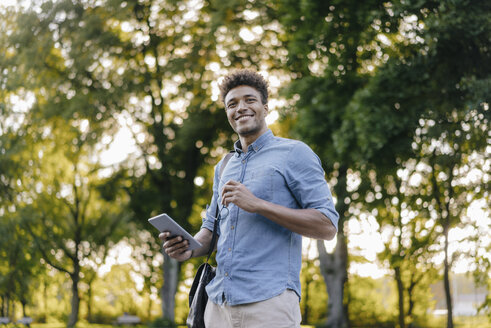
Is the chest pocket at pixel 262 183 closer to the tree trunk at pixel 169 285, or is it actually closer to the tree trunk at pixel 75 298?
the tree trunk at pixel 169 285

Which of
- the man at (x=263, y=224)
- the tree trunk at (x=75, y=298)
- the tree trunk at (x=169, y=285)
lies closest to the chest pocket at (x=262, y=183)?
the man at (x=263, y=224)

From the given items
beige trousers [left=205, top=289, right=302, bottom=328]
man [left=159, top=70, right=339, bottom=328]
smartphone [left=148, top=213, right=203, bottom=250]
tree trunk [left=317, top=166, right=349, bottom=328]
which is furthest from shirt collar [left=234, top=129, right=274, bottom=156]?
tree trunk [left=317, top=166, right=349, bottom=328]

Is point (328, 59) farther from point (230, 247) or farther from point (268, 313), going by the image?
point (268, 313)

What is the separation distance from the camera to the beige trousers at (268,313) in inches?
102

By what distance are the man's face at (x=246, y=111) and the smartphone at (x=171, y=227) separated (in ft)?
1.77

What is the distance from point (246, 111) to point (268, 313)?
961 mm

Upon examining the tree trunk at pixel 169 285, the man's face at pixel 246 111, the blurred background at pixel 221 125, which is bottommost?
the tree trunk at pixel 169 285

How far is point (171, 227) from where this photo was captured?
9.54 ft

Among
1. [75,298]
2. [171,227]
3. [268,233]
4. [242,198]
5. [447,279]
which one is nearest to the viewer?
[242,198]

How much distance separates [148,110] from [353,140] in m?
9.47

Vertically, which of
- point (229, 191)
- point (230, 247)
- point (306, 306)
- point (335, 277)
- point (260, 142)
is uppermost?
point (260, 142)

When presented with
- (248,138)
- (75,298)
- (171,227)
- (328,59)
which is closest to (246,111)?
(248,138)

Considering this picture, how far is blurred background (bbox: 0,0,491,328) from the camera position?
1201 centimetres

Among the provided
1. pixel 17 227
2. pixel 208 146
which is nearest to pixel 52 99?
pixel 208 146
